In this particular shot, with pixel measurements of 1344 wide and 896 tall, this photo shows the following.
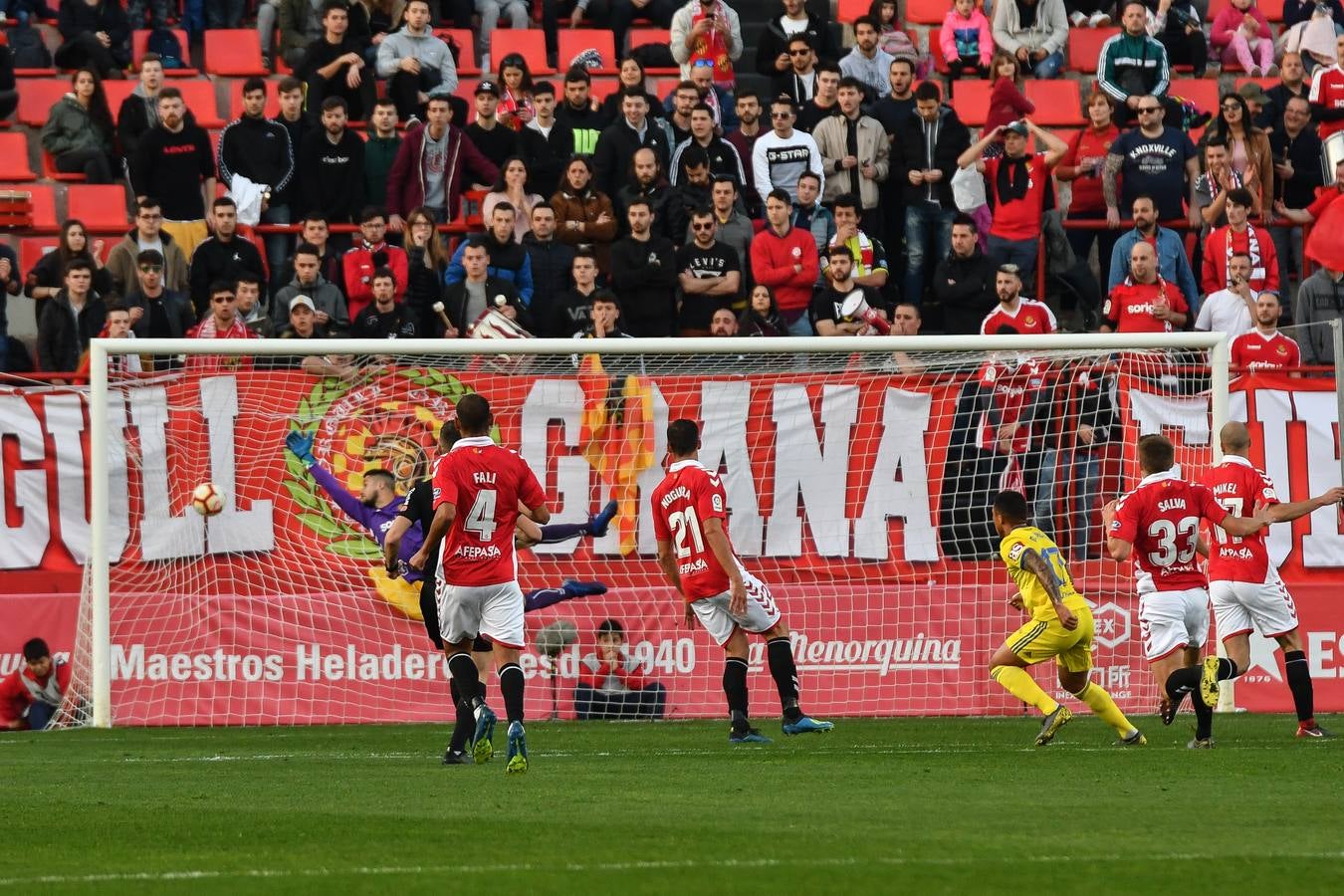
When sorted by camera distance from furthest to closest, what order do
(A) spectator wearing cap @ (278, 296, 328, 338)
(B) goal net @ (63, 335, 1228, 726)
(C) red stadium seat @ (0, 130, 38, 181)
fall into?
(C) red stadium seat @ (0, 130, 38, 181) → (A) spectator wearing cap @ (278, 296, 328, 338) → (B) goal net @ (63, 335, 1228, 726)

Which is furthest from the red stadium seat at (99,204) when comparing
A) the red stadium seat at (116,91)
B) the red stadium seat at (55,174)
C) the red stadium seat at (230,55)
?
the red stadium seat at (230,55)

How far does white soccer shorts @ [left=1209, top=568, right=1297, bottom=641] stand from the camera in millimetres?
13273

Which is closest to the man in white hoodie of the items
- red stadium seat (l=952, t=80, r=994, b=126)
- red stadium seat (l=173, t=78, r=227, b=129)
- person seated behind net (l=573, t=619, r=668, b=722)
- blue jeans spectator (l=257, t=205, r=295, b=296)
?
blue jeans spectator (l=257, t=205, r=295, b=296)

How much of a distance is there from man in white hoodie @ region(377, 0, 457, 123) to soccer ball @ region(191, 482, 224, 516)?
20.1 feet

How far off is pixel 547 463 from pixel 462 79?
278 inches

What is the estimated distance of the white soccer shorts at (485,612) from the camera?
1121 cm

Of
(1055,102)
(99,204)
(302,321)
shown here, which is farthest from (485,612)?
(1055,102)

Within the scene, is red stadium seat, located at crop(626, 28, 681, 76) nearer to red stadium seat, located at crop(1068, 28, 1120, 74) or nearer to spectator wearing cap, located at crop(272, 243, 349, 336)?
red stadium seat, located at crop(1068, 28, 1120, 74)

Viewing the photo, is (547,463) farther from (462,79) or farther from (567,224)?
(462,79)

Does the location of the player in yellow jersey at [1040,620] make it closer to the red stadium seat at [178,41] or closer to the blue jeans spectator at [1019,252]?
the blue jeans spectator at [1019,252]

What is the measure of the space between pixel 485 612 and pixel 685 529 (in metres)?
2.04

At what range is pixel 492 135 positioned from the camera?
19469 millimetres

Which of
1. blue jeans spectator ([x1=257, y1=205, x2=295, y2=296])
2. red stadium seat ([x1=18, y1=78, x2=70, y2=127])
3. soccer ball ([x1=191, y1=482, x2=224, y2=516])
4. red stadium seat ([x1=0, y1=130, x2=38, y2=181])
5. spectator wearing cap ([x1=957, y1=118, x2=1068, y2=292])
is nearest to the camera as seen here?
soccer ball ([x1=191, y1=482, x2=224, y2=516])

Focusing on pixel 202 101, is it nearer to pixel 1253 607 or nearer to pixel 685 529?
pixel 685 529
